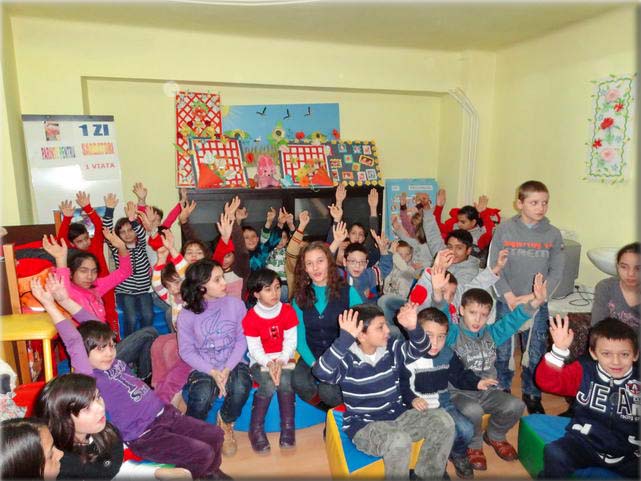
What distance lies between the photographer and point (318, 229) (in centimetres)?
507

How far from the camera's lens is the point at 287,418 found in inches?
93.2

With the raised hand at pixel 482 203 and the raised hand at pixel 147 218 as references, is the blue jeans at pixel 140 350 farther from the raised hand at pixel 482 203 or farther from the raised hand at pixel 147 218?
the raised hand at pixel 482 203

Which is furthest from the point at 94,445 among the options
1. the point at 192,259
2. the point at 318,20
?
the point at 318,20

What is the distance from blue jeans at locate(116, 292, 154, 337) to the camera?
3.43 meters

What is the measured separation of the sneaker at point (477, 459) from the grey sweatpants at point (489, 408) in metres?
0.02

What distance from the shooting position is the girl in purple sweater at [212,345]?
2.29m

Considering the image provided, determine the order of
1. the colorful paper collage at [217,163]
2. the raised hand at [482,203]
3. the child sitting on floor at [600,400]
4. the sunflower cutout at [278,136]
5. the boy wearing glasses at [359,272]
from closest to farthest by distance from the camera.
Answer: the child sitting on floor at [600,400] → the boy wearing glasses at [359,272] → the raised hand at [482,203] → the colorful paper collage at [217,163] → the sunflower cutout at [278,136]

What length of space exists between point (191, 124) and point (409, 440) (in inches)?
153

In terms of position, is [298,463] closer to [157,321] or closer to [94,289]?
[94,289]

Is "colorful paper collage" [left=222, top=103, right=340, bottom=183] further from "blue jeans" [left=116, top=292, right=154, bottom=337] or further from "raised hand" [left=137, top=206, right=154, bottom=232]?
"blue jeans" [left=116, top=292, right=154, bottom=337]

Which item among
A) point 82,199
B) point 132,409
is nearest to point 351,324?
point 132,409

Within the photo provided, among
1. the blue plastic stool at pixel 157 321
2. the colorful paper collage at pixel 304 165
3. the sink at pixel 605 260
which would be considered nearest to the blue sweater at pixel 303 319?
the blue plastic stool at pixel 157 321

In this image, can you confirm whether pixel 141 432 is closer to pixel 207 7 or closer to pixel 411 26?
pixel 207 7

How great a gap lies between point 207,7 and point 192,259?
198 centimetres
